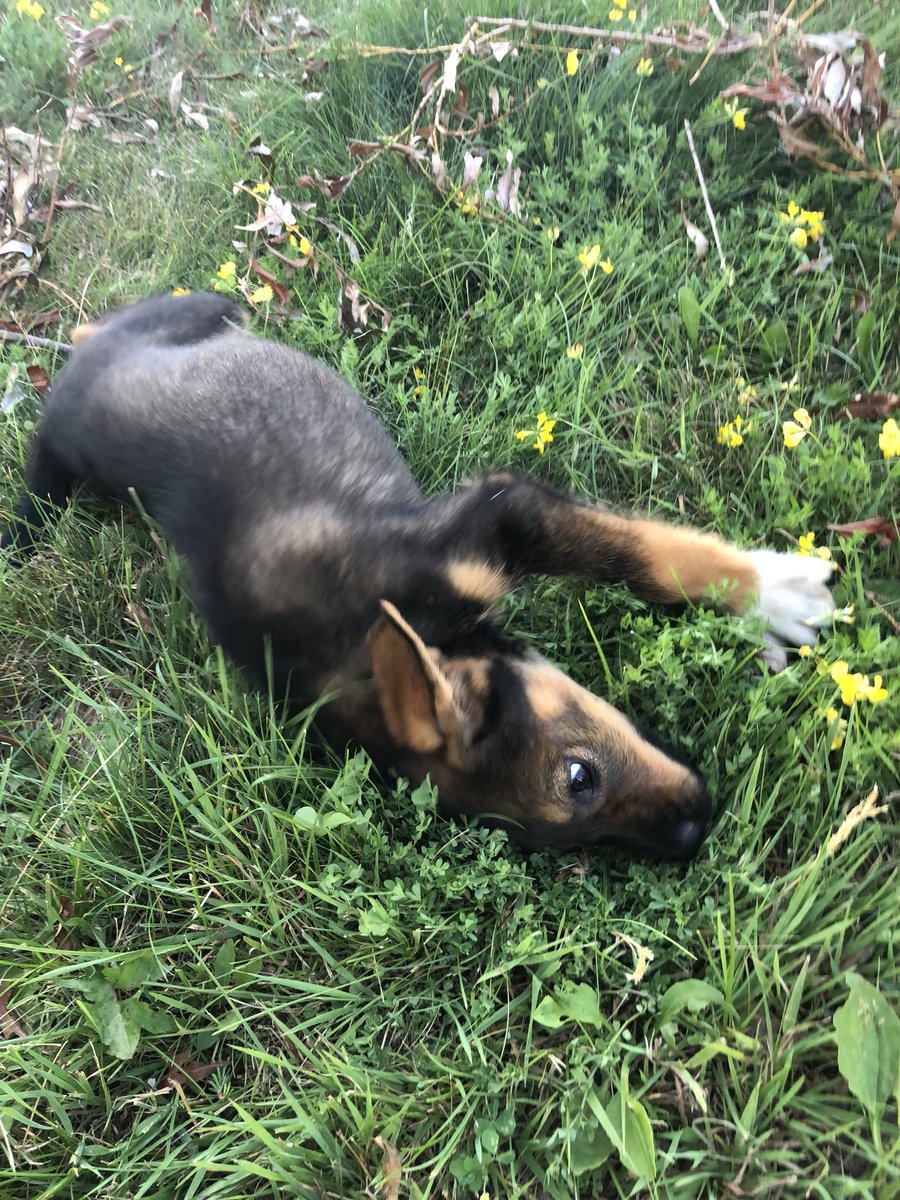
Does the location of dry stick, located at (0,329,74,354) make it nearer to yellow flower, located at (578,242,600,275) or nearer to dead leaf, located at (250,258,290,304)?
dead leaf, located at (250,258,290,304)

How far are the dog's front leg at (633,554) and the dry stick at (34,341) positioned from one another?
2.60 meters

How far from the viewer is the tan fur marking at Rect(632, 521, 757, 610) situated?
2.79 metres

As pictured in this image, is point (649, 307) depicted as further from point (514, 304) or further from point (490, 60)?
point (490, 60)

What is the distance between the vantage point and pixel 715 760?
258 cm

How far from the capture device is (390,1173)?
84.0 inches

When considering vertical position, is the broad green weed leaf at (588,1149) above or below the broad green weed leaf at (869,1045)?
below

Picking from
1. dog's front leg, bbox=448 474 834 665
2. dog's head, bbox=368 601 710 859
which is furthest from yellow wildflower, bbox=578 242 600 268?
dog's head, bbox=368 601 710 859

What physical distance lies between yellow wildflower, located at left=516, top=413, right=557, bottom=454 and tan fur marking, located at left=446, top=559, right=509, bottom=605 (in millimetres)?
604

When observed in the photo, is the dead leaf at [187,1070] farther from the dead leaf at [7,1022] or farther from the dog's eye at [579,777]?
the dog's eye at [579,777]

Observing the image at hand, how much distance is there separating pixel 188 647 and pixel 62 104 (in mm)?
4329

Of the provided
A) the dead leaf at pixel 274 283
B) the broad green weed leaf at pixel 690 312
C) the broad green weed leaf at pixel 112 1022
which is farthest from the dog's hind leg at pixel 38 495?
the broad green weed leaf at pixel 690 312

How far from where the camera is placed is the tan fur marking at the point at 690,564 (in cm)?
279

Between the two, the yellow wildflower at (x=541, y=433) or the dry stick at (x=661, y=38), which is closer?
the yellow wildflower at (x=541, y=433)

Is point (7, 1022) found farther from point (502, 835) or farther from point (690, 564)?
point (690, 564)
